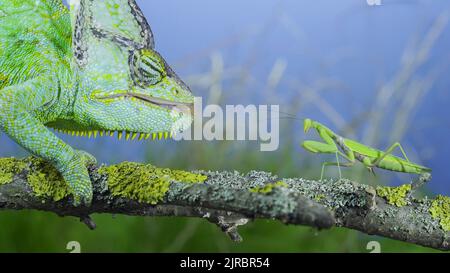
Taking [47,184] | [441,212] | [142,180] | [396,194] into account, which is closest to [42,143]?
[47,184]

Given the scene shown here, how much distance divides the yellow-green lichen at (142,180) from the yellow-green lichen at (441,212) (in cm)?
51

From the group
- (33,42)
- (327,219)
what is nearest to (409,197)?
(327,219)

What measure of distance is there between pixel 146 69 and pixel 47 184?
1.18 feet

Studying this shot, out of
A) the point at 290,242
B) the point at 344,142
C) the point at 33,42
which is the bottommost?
the point at 290,242

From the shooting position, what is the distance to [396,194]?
1.27 m

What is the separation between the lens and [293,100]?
2.70 metres

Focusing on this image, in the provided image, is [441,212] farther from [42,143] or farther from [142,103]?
[42,143]

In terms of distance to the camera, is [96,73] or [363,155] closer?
[96,73]

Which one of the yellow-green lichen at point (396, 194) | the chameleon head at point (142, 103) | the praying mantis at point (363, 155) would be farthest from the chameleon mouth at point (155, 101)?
the yellow-green lichen at point (396, 194)

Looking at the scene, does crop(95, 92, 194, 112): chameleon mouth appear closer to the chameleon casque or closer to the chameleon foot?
the chameleon casque

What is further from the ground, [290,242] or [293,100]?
[293,100]

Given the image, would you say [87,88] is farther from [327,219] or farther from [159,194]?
[327,219]

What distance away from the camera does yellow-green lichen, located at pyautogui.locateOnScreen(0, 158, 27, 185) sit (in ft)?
4.09
